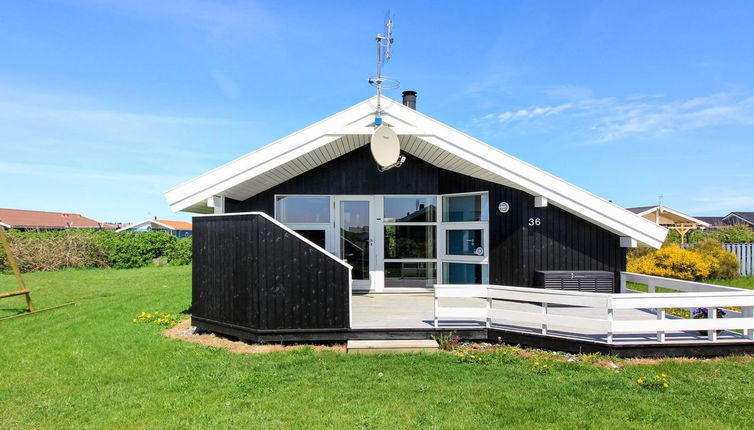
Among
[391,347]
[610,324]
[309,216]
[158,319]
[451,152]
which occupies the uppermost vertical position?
[451,152]

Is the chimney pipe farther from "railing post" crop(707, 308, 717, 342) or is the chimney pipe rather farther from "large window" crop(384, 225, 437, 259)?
"railing post" crop(707, 308, 717, 342)

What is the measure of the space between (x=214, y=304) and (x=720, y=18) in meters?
11.1

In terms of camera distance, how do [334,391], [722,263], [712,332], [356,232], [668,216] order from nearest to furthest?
[334,391] → [712,332] → [356,232] → [722,263] → [668,216]

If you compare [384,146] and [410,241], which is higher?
[384,146]

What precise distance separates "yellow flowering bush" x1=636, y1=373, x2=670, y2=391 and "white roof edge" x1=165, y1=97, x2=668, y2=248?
358 cm

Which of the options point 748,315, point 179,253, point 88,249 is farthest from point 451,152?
point 179,253

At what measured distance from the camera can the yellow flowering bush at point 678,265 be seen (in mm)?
13508

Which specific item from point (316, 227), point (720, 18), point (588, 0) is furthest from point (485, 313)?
point (720, 18)

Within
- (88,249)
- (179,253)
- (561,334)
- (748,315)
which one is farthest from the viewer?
(179,253)

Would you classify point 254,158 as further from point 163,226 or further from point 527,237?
point 163,226

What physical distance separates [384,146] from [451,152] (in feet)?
4.21

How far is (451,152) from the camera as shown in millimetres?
7492

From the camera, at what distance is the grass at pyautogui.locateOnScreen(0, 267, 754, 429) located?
12.3 ft

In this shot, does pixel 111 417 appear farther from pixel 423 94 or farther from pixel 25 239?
pixel 25 239
